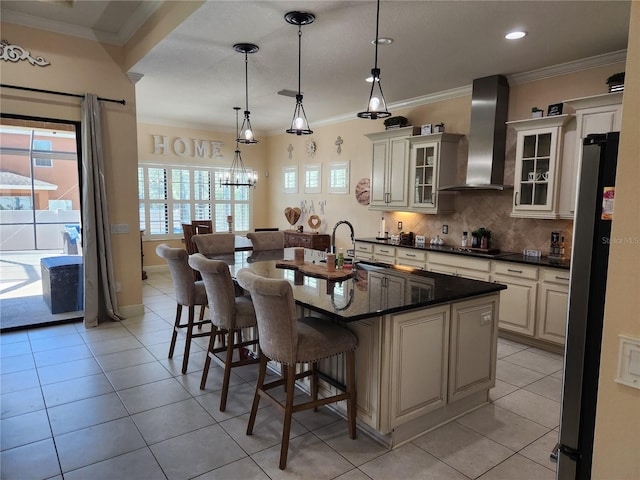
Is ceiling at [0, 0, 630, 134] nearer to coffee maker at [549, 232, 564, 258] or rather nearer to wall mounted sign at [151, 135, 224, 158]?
coffee maker at [549, 232, 564, 258]

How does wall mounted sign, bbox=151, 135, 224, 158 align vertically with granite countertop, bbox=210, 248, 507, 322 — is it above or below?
above

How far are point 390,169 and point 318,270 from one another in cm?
298

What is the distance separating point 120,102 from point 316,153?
3.73 metres

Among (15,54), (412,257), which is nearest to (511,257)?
(412,257)

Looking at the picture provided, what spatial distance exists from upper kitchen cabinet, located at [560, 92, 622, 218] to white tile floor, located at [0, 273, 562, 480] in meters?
1.69

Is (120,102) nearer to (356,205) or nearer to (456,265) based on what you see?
(356,205)

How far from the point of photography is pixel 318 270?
3250 millimetres

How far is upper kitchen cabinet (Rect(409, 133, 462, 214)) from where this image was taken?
16.9ft

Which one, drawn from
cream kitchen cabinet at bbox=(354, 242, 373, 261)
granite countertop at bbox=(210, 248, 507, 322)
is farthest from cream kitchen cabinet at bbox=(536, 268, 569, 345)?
cream kitchen cabinet at bbox=(354, 242, 373, 261)

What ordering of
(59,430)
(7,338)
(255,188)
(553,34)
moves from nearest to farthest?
(59,430) < (553,34) < (7,338) < (255,188)

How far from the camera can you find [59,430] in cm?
256

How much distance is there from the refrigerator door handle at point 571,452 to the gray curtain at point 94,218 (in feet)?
15.4

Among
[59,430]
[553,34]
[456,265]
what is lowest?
[59,430]

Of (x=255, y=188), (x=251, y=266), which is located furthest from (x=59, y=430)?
(x=255, y=188)
